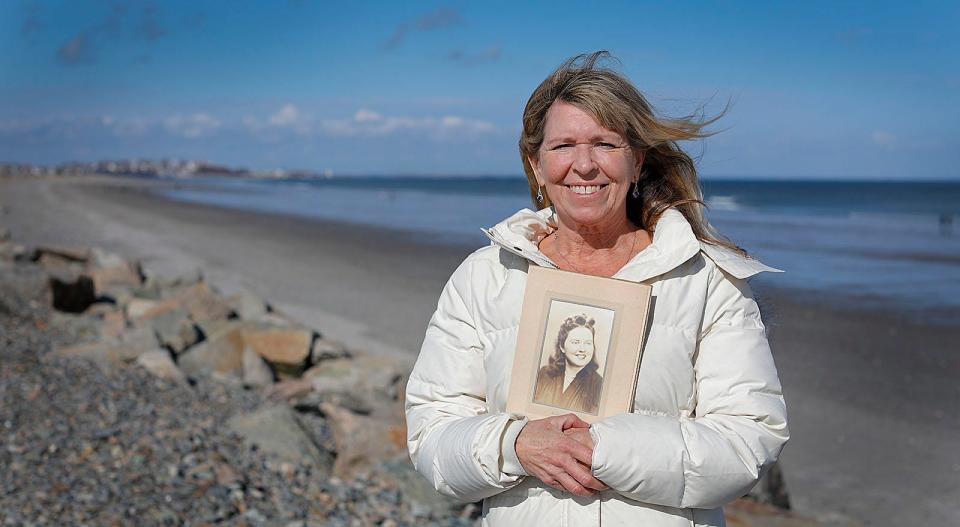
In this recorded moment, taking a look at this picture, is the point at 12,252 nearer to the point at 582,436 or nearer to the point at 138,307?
the point at 138,307

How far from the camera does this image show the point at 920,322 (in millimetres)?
12312

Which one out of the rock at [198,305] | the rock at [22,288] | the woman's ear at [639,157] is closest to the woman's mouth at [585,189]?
the woman's ear at [639,157]

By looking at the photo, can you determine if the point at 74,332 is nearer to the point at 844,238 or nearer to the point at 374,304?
the point at 374,304

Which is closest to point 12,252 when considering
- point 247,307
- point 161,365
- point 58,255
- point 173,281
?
point 58,255

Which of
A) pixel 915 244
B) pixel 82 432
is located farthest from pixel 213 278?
pixel 915 244

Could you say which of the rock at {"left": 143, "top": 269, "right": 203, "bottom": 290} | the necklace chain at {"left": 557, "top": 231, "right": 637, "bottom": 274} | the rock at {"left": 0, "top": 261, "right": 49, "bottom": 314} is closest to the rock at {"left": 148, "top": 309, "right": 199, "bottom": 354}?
the rock at {"left": 0, "top": 261, "right": 49, "bottom": 314}

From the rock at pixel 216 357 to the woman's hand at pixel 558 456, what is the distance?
6.22 m

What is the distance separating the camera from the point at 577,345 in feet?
7.46

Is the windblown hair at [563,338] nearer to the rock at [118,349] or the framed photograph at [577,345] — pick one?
the framed photograph at [577,345]

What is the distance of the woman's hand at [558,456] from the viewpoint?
6.98ft

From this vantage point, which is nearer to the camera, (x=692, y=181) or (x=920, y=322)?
(x=692, y=181)

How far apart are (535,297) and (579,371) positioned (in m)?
0.22

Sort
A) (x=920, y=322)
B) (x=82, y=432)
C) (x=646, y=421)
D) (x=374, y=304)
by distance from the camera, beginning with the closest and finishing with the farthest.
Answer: (x=646, y=421) < (x=82, y=432) < (x=920, y=322) < (x=374, y=304)

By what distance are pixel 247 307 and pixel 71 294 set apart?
213 cm
